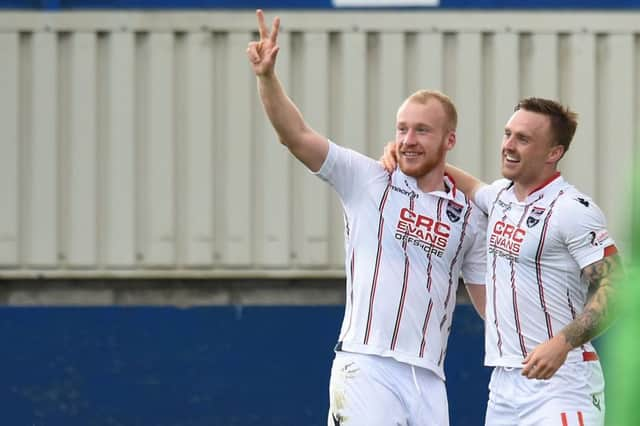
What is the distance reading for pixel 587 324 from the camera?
5320 millimetres

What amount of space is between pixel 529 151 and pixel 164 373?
10.1 feet

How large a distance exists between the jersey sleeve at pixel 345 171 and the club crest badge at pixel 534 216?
23.2 inches

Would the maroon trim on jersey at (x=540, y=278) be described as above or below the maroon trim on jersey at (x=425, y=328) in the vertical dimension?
above

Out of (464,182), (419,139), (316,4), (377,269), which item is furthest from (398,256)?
(316,4)

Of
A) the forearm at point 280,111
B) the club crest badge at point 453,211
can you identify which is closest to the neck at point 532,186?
the club crest badge at point 453,211

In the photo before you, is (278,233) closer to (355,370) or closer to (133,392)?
(133,392)

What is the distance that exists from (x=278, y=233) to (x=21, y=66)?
165 cm

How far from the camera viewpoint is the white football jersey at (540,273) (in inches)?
217

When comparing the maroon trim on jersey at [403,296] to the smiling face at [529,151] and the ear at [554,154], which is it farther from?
the ear at [554,154]

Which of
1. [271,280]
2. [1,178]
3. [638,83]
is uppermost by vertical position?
[638,83]

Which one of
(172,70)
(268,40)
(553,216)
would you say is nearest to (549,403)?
(553,216)

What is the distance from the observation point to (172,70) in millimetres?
8164

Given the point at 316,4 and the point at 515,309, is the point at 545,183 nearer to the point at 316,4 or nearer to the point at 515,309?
the point at 515,309

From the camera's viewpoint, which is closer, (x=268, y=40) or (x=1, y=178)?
(x=268, y=40)
